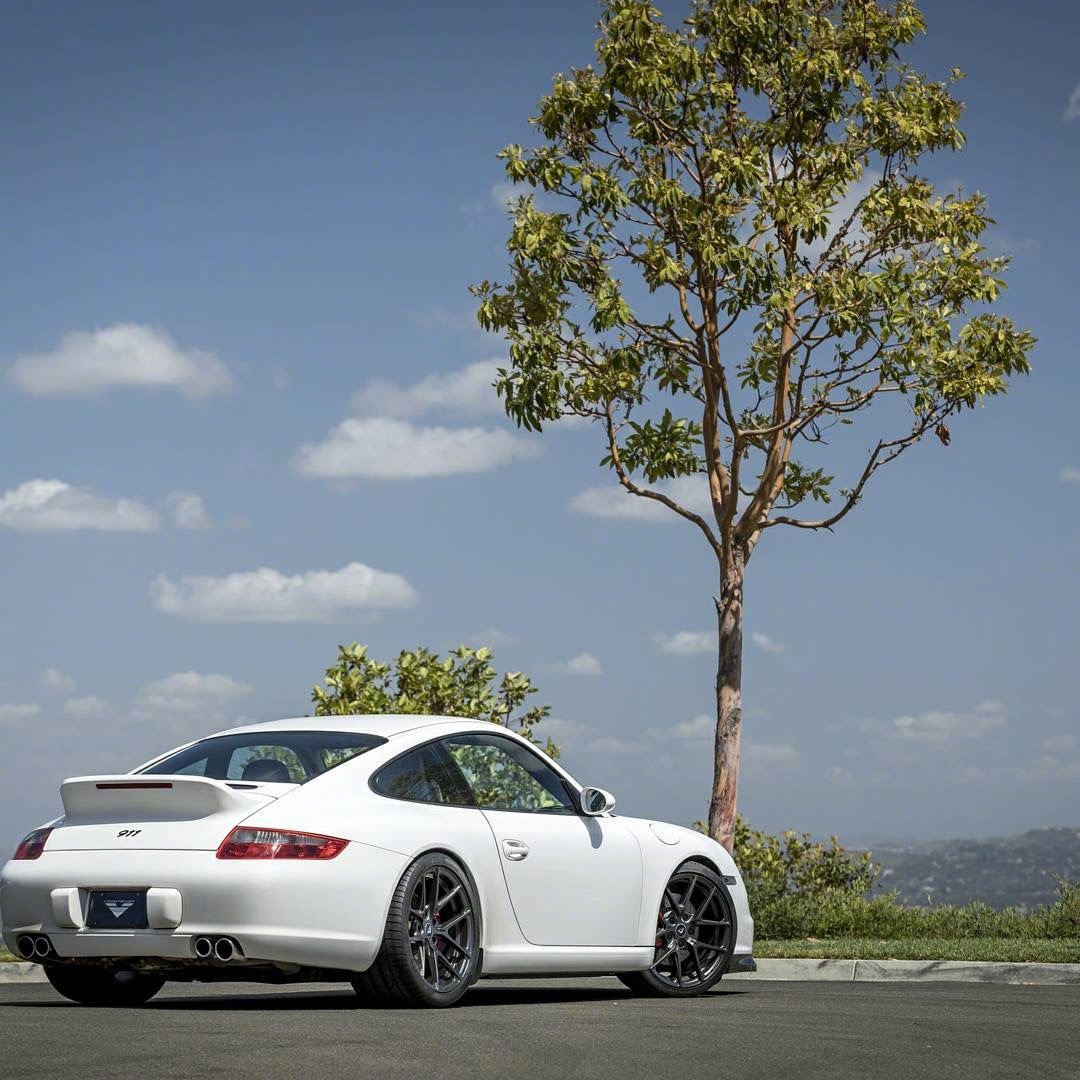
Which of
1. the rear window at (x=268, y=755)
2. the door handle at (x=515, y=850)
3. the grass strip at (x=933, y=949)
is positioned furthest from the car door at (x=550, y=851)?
the grass strip at (x=933, y=949)

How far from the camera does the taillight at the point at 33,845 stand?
27.2 ft

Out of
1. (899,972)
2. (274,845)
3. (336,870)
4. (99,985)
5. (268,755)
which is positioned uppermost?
(268,755)

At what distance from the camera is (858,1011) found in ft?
28.4

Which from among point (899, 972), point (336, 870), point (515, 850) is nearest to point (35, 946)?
point (336, 870)

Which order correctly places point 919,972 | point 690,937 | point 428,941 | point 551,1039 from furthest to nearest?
point 919,972 < point 690,937 < point 428,941 < point 551,1039

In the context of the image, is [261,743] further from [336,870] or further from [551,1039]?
[551,1039]

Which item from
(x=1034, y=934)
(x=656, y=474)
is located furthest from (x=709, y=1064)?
(x=656, y=474)

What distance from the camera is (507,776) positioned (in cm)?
917

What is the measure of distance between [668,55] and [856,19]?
2266 millimetres

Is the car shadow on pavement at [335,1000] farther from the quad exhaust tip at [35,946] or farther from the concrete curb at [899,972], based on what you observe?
the concrete curb at [899,972]

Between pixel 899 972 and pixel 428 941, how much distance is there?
18.8 feet

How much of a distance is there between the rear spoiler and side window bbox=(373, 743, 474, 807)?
67 centimetres

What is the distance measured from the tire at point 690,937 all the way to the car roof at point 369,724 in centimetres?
167

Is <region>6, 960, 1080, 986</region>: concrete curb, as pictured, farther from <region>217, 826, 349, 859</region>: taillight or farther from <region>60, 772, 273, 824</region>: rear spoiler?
<region>217, 826, 349, 859</region>: taillight
